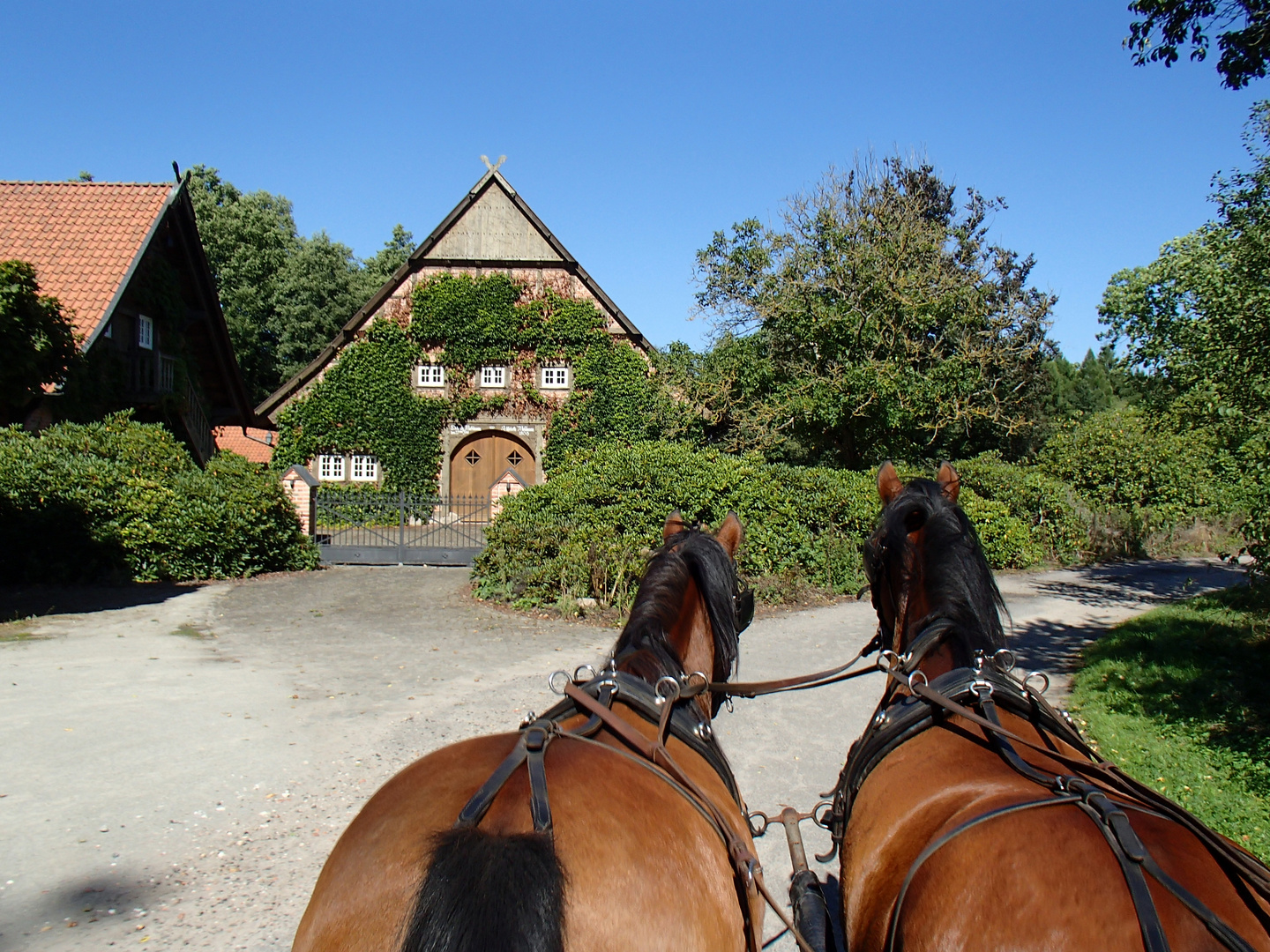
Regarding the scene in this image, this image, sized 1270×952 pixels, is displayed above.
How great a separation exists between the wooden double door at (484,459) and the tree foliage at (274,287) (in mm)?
20550

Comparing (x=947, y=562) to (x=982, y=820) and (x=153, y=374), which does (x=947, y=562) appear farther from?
(x=153, y=374)

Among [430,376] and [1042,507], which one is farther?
[430,376]

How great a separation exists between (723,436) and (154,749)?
1610 centimetres

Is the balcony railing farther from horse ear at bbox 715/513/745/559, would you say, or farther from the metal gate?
horse ear at bbox 715/513/745/559

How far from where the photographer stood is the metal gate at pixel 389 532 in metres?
16.9

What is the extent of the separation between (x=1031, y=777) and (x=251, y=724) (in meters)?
6.28

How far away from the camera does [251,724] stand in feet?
21.9

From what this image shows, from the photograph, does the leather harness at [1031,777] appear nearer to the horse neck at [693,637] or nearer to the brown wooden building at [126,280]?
the horse neck at [693,637]

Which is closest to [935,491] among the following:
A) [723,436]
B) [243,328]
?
[723,436]

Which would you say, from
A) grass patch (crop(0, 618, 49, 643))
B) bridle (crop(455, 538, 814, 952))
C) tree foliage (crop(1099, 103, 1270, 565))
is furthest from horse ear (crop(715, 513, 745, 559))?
grass patch (crop(0, 618, 49, 643))

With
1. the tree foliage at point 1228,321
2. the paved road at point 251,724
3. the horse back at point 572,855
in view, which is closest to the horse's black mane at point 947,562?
the horse back at point 572,855

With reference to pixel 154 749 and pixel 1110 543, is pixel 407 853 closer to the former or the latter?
pixel 154 749

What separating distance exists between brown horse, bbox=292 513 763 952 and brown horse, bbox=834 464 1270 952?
436 millimetres

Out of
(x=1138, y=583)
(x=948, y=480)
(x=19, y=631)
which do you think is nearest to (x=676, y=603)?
(x=948, y=480)
